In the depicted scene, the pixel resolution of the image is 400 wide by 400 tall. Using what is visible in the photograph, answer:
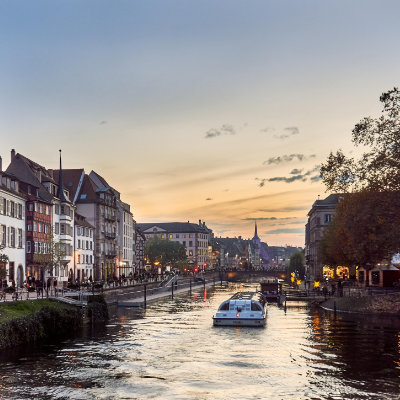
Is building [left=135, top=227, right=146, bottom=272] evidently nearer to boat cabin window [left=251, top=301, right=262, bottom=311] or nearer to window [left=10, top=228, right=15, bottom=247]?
window [left=10, top=228, right=15, bottom=247]

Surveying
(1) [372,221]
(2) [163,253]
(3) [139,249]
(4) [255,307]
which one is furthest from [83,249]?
(2) [163,253]

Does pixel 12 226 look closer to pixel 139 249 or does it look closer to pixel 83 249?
pixel 83 249

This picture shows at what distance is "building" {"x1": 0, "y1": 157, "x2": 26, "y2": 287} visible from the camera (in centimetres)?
6875

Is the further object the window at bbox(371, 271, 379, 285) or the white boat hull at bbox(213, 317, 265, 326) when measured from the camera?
the window at bbox(371, 271, 379, 285)

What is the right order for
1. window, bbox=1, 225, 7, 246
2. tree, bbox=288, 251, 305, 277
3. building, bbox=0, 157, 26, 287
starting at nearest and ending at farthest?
window, bbox=1, 225, 7, 246 < building, bbox=0, 157, 26, 287 < tree, bbox=288, 251, 305, 277

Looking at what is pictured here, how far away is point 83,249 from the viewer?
10531cm

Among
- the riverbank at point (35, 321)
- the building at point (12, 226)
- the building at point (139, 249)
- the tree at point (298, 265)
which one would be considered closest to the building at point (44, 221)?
the building at point (12, 226)

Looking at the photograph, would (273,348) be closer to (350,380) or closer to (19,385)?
(350,380)

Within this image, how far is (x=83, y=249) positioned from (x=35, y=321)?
206 ft

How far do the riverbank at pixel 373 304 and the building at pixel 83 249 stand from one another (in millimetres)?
44716

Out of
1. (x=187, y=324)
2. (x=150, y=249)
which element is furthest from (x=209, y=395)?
(x=150, y=249)

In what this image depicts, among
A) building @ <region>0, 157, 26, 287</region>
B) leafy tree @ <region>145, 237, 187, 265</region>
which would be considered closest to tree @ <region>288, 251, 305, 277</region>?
leafy tree @ <region>145, 237, 187, 265</region>

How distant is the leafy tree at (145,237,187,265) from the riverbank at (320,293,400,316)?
12166 centimetres

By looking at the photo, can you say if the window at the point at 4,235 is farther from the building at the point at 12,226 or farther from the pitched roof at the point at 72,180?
the pitched roof at the point at 72,180
